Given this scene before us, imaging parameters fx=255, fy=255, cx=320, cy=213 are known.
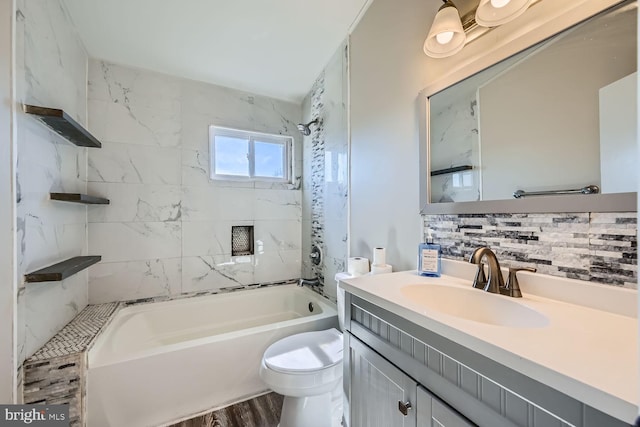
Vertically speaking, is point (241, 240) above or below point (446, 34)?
below

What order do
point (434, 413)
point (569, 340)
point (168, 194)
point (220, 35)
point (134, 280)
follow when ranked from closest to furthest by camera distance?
1. point (569, 340)
2. point (434, 413)
3. point (220, 35)
4. point (134, 280)
5. point (168, 194)

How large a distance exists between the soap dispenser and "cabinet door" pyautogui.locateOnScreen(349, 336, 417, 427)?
0.44m

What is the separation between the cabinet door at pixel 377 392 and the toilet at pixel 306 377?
31 centimetres

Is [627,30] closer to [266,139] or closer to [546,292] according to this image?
[546,292]

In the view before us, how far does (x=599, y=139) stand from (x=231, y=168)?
249 centimetres

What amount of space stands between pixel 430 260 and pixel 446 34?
0.98 meters

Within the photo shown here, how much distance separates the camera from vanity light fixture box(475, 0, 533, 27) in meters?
0.86

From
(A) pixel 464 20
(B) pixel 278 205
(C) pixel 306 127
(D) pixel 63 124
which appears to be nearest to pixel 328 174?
(C) pixel 306 127

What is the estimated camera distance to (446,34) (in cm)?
109

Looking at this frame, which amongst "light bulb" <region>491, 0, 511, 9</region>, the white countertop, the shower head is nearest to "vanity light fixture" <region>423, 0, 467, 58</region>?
"light bulb" <region>491, 0, 511, 9</region>

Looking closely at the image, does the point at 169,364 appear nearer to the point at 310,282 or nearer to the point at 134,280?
the point at 134,280

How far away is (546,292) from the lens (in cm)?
83

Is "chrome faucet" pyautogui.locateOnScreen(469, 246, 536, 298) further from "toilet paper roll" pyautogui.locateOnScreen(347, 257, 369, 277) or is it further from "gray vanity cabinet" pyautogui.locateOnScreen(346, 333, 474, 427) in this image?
"toilet paper roll" pyautogui.locateOnScreen(347, 257, 369, 277)

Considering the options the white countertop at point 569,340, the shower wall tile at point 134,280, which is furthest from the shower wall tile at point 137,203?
the white countertop at point 569,340
